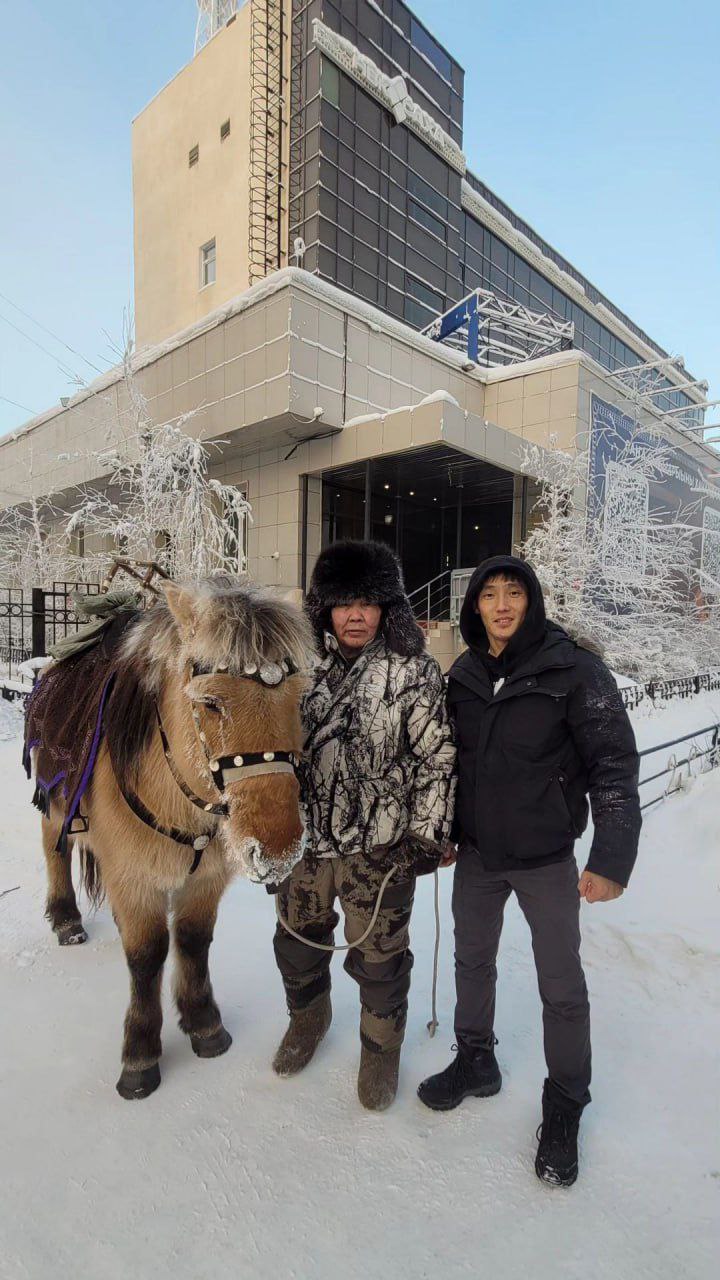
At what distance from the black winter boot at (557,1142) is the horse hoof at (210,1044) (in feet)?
4.17

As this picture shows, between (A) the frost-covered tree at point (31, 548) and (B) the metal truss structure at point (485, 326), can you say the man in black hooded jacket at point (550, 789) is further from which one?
(B) the metal truss structure at point (485, 326)

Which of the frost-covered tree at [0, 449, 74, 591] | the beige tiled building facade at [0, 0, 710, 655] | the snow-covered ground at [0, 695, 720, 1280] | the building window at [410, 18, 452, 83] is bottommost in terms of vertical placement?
the snow-covered ground at [0, 695, 720, 1280]

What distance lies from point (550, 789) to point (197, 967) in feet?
5.53

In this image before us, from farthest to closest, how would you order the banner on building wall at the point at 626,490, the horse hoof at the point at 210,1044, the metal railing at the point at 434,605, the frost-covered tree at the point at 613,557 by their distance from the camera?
the metal railing at the point at 434,605 → the banner on building wall at the point at 626,490 → the frost-covered tree at the point at 613,557 → the horse hoof at the point at 210,1044

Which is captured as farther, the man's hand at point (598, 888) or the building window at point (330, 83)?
the building window at point (330, 83)

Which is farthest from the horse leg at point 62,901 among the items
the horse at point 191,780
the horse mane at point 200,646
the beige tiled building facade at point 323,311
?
the beige tiled building facade at point 323,311

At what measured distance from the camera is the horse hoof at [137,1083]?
84.6 inches

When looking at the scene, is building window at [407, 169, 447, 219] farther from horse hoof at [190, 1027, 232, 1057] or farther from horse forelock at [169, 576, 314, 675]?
horse hoof at [190, 1027, 232, 1057]

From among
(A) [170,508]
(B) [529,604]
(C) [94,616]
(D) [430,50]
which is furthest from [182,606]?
(D) [430,50]

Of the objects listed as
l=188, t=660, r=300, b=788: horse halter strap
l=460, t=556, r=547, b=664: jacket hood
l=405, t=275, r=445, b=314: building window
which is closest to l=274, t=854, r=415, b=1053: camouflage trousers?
l=188, t=660, r=300, b=788: horse halter strap

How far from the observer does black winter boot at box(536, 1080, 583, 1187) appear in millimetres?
1812

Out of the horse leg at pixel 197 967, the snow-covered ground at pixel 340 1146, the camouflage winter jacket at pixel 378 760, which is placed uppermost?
the camouflage winter jacket at pixel 378 760

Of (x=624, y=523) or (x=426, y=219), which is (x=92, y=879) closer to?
(x=624, y=523)

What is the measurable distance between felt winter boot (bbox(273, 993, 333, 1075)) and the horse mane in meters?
1.20
